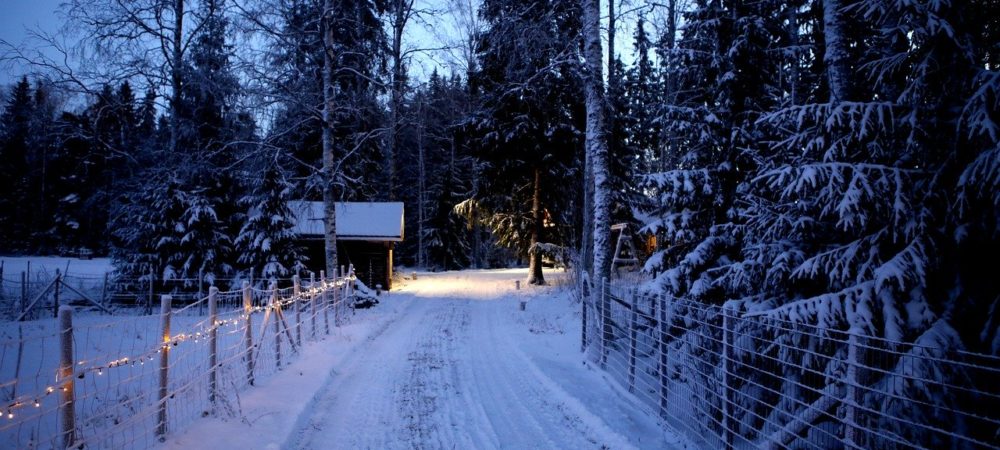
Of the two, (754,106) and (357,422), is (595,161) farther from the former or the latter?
(357,422)

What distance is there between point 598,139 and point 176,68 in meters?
15.6

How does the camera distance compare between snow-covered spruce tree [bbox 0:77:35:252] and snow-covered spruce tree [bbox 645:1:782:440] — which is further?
snow-covered spruce tree [bbox 0:77:35:252]

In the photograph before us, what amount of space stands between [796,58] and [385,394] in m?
9.66

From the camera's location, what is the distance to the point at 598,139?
33.7 ft

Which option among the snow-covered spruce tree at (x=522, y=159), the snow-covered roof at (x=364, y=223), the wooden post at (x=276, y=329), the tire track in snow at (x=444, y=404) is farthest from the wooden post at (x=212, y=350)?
the snow-covered roof at (x=364, y=223)

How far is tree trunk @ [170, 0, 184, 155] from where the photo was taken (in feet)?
58.4

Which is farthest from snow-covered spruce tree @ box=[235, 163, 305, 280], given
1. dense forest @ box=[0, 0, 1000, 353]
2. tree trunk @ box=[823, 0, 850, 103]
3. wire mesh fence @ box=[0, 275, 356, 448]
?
tree trunk @ box=[823, 0, 850, 103]

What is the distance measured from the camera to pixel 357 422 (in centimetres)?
593

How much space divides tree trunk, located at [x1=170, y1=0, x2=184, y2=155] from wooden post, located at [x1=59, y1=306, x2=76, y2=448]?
16192 mm

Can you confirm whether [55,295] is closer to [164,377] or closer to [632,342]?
[164,377]

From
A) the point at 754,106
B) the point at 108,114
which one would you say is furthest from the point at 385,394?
the point at 108,114

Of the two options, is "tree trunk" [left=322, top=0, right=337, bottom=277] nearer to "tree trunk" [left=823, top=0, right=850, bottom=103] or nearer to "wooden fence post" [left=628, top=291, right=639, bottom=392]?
"wooden fence post" [left=628, top=291, right=639, bottom=392]

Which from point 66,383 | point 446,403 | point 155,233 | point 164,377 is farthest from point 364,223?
point 66,383

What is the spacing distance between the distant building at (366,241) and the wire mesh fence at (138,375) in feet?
33.5
